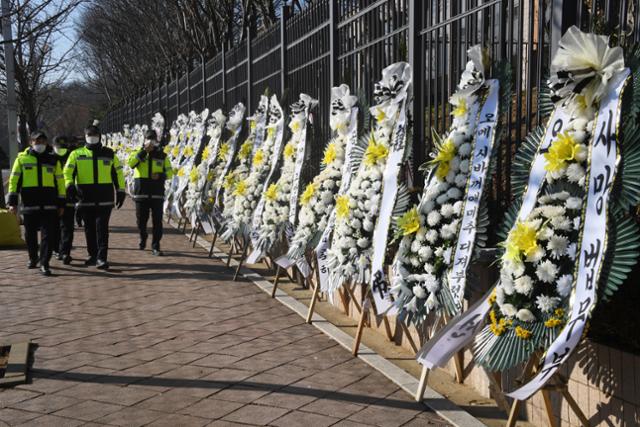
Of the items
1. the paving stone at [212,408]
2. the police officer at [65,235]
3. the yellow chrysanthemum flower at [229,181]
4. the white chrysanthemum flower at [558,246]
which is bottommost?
the paving stone at [212,408]

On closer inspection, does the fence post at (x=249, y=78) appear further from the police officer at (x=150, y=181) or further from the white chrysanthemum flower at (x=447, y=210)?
the white chrysanthemum flower at (x=447, y=210)

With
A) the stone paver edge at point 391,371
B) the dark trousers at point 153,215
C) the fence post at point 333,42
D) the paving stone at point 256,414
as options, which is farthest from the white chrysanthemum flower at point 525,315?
the dark trousers at point 153,215

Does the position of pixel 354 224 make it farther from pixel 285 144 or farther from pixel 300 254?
pixel 285 144

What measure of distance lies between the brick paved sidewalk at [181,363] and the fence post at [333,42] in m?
2.60

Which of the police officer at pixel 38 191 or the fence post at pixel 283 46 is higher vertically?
the fence post at pixel 283 46

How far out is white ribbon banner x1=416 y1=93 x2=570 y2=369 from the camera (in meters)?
4.13

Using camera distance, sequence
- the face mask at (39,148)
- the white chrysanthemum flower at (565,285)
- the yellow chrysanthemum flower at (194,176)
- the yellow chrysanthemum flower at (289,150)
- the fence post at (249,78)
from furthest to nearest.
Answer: the yellow chrysanthemum flower at (194,176) → the fence post at (249,78) → the face mask at (39,148) → the yellow chrysanthemum flower at (289,150) → the white chrysanthemum flower at (565,285)

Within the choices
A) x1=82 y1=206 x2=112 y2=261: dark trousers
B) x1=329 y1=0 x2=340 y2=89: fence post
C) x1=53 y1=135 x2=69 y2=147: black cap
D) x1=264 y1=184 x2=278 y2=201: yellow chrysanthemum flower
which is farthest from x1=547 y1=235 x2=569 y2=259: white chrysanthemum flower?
x1=53 y1=135 x2=69 y2=147: black cap

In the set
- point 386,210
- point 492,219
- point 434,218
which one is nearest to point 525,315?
point 434,218

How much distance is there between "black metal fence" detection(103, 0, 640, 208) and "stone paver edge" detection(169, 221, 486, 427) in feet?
4.74

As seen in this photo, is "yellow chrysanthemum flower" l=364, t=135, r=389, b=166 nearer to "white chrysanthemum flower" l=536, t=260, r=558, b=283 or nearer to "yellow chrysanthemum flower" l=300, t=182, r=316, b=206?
"yellow chrysanthemum flower" l=300, t=182, r=316, b=206

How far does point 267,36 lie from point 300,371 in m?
7.23

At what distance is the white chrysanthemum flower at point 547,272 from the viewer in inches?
153

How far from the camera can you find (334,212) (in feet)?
23.0
